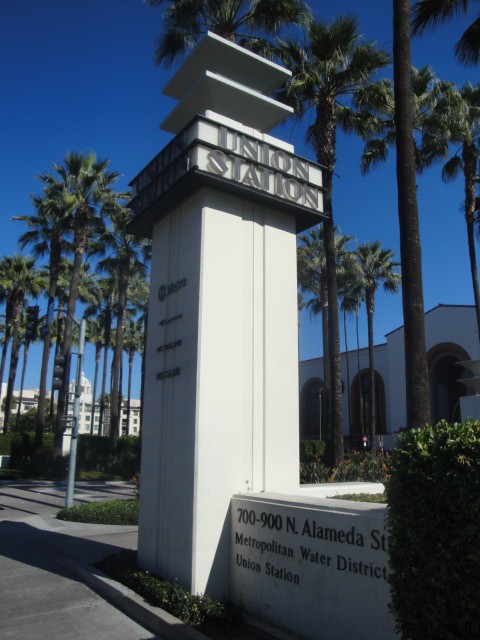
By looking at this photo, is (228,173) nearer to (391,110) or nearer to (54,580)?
(54,580)

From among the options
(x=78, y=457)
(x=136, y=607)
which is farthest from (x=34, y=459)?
(x=136, y=607)

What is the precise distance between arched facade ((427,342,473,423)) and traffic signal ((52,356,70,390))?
101 feet

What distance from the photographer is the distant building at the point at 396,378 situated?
130 ft

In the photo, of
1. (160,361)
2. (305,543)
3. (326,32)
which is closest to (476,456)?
(305,543)

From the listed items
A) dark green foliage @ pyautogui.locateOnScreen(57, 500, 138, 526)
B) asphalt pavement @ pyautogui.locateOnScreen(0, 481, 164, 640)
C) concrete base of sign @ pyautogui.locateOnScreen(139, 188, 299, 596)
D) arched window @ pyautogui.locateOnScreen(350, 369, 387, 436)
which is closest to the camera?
asphalt pavement @ pyautogui.locateOnScreen(0, 481, 164, 640)

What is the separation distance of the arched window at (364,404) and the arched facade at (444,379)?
→ 221 inches

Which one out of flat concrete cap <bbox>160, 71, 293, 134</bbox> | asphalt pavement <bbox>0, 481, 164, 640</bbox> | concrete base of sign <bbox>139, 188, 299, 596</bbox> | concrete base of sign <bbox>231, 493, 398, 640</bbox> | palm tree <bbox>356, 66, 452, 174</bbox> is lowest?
asphalt pavement <bbox>0, 481, 164, 640</bbox>

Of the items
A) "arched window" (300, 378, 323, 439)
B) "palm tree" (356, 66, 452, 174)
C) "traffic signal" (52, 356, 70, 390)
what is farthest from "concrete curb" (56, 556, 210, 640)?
"arched window" (300, 378, 323, 439)

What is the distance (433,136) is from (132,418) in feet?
545

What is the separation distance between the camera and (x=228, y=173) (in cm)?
759

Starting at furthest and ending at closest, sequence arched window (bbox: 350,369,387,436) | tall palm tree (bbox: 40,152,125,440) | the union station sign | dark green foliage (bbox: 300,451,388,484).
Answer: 1. arched window (bbox: 350,369,387,436)
2. tall palm tree (bbox: 40,152,125,440)
3. dark green foliage (bbox: 300,451,388,484)
4. the union station sign

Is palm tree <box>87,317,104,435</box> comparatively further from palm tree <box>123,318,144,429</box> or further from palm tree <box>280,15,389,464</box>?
palm tree <box>280,15,389,464</box>

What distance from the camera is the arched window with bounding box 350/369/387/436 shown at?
47.0 m

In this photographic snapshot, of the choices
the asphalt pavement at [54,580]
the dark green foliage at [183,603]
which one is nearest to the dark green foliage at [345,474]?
the asphalt pavement at [54,580]
